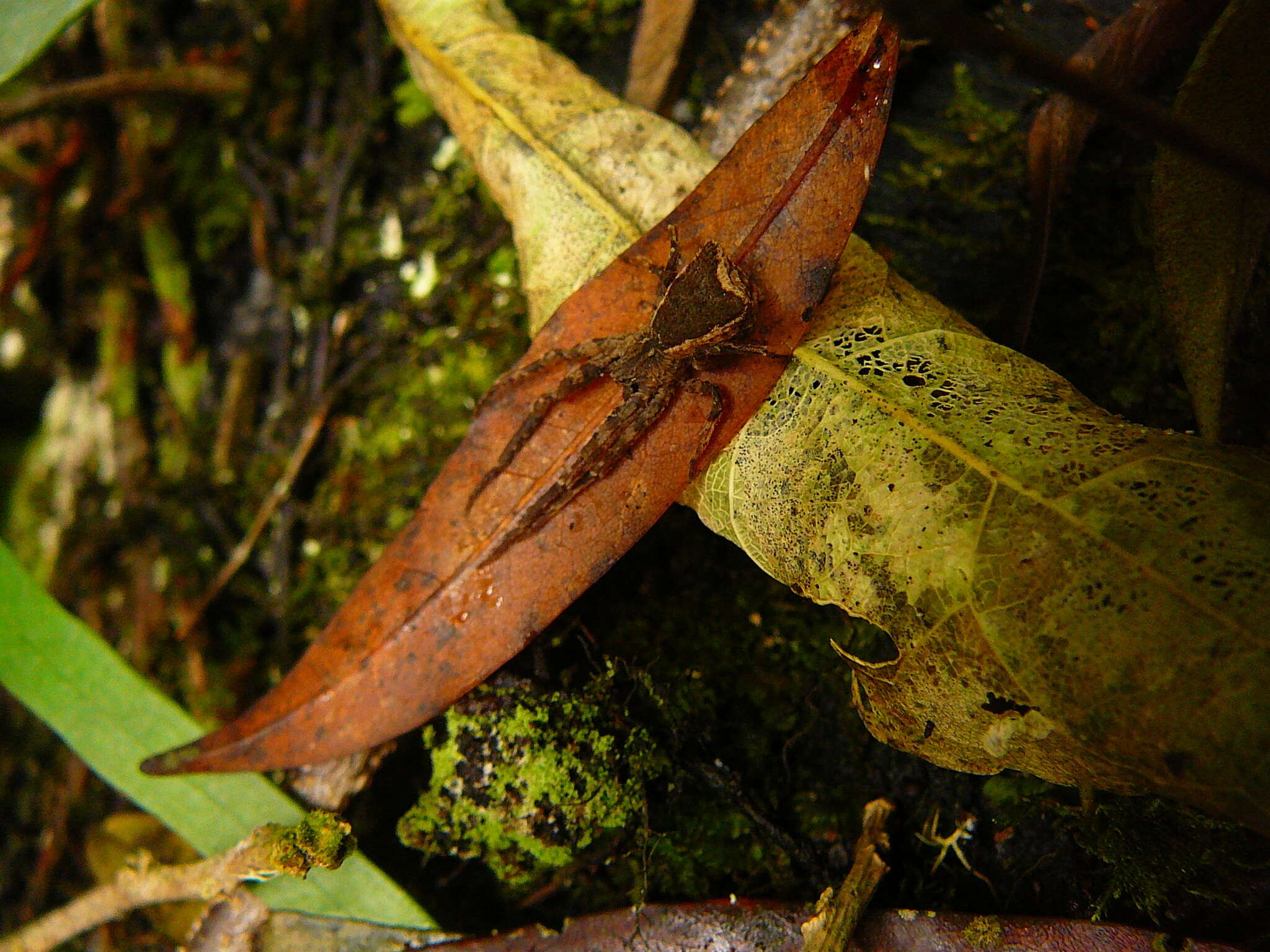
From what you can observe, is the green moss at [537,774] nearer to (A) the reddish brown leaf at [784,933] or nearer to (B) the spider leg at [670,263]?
(A) the reddish brown leaf at [784,933]

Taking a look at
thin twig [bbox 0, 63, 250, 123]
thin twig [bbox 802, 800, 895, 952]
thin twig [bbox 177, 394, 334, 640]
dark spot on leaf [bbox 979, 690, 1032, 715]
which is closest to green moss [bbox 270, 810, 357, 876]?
thin twig [bbox 802, 800, 895, 952]

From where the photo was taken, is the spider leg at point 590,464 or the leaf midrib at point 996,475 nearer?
the leaf midrib at point 996,475

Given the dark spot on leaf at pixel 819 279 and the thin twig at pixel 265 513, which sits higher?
the dark spot on leaf at pixel 819 279

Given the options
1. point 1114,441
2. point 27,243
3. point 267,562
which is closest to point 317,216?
point 267,562

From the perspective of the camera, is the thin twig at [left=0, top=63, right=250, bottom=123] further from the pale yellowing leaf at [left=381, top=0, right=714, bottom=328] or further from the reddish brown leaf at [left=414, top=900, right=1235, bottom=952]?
the reddish brown leaf at [left=414, top=900, right=1235, bottom=952]

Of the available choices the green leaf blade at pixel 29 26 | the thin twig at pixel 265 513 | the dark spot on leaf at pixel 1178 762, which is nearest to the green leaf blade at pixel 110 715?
the thin twig at pixel 265 513

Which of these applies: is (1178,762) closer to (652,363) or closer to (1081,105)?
(652,363)

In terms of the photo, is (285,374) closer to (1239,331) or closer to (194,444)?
(194,444)

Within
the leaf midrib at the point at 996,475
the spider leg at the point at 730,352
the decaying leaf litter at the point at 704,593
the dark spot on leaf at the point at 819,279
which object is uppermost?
the dark spot on leaf at the point at 819,279
